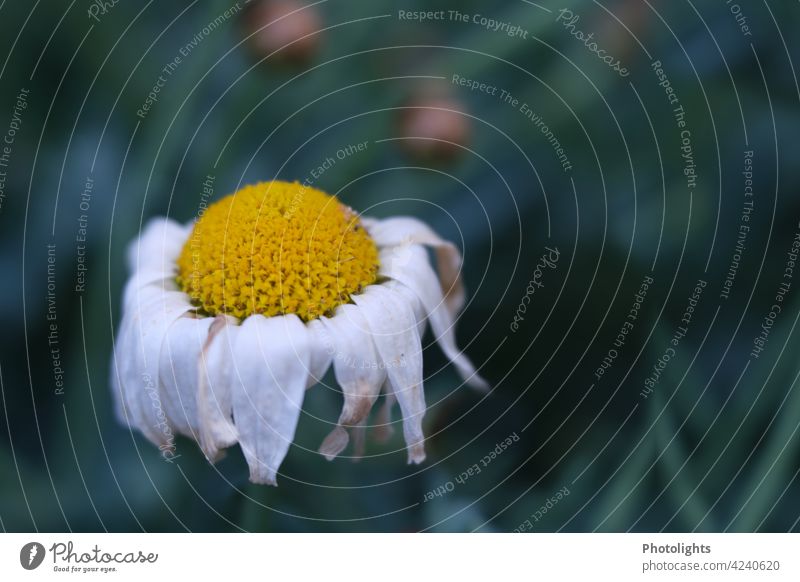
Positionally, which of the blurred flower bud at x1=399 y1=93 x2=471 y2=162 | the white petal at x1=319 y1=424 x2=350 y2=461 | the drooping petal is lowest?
the white petal at x1=319 y1=424 x2=350 y2=461

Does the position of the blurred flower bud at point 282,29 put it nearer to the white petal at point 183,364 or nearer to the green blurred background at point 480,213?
the green blurred background at point 480,213

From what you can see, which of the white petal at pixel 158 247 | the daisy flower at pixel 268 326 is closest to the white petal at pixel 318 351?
the daisy flower at pixel 268 326

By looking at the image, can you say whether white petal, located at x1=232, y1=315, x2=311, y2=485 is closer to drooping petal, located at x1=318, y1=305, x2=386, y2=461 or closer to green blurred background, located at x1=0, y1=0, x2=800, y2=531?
drooping petal, located at x1=318, y1=305, x2=386, y2=461

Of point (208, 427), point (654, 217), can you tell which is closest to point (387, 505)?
point (208, 427)

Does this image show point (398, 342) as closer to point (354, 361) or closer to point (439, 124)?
point (354, 361)

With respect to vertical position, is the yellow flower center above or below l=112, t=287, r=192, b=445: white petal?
above
